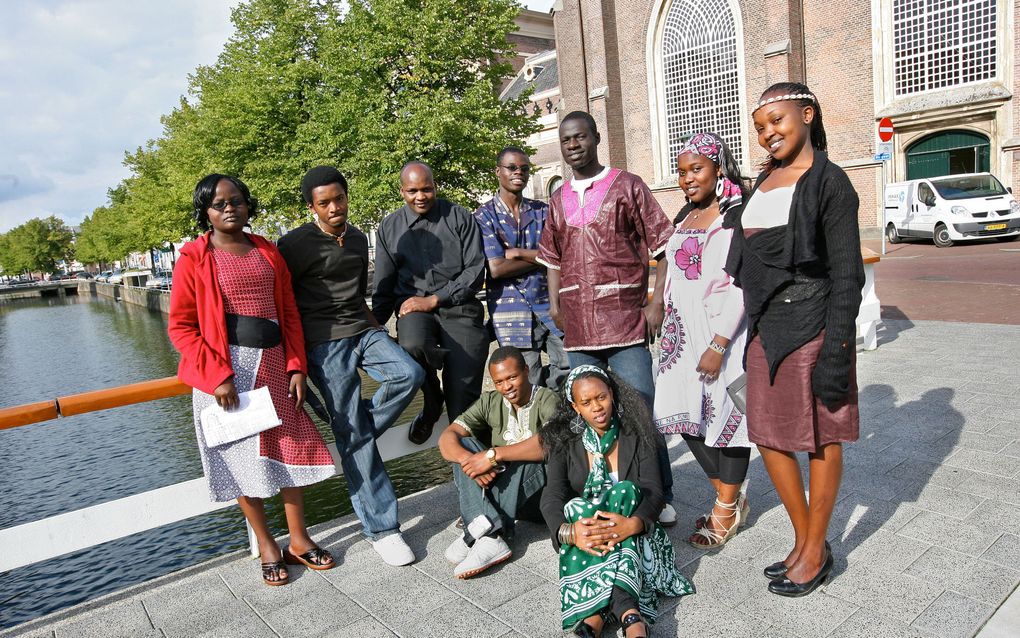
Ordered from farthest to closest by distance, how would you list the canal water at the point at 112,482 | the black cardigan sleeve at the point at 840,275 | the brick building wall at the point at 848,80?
the brick building wall at the point at 848,80, the canal water at the point at 112,482, the black cardigan sleeve at the point at 840,275

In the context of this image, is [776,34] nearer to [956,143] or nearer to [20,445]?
[956,143]

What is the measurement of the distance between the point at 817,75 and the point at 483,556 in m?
26.2

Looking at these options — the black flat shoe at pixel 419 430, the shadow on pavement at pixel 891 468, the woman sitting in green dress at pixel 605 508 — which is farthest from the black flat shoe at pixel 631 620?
the black flat shoe at pixel 419 430

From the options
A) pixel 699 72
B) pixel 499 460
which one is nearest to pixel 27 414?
pixel 499 460

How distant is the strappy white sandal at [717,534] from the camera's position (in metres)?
3.62

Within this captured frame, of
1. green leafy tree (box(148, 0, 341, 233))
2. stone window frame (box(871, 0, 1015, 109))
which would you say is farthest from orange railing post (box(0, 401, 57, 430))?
stone window frame (box(871, 0, 1015, 109))

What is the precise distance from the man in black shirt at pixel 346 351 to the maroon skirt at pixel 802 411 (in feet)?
6.25

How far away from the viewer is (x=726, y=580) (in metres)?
3.28

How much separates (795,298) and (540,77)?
45.9 metres

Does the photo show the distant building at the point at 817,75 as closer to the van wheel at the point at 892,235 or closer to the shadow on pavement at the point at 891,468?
the van wheel at the point at 892,235

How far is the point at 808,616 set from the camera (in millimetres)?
2902

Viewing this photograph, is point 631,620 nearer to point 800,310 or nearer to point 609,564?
point 609,564

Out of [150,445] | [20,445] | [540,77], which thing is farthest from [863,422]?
[540,77]

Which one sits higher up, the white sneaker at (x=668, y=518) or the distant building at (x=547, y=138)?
the distant building at (x=547, y=138)
